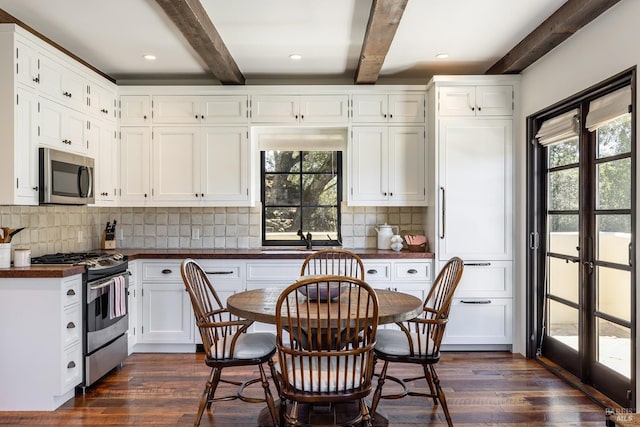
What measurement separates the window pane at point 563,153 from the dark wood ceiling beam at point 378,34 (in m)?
1.59

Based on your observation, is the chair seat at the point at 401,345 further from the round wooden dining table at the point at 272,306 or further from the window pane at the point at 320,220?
the window pane at the point at 320,220

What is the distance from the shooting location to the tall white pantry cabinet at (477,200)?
396cm


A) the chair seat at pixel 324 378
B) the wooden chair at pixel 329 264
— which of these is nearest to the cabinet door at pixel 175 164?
the wooden chair at pixel 329 264

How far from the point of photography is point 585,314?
316cm

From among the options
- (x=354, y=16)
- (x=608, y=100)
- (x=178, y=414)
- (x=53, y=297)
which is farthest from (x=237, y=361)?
(x=608, y=100)

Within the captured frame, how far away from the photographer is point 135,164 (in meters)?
4.28

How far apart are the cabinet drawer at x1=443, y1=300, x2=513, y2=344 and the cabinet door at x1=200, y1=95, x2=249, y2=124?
2.66m

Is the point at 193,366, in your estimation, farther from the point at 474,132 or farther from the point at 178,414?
the point at 474,132

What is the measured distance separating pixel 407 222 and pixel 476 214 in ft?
2.52

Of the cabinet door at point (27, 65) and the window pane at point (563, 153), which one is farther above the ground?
the cabinet door at point (27, 65)

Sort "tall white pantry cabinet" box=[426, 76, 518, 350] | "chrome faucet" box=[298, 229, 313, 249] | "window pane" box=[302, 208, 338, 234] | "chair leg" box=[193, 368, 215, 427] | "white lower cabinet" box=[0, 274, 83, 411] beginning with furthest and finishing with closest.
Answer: "window pane" box=[302, 208, 338, 234], "chrome faucet" box=[298, 229, 313, 249], "tall white pantry cabinet" box=[426, 76, 518, 350], "white lower cabinet" box=[0, 274, 83, 411], "chair leg" box=[193, 368, 215, 427]

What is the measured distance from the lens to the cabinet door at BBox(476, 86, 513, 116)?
13.1 feet

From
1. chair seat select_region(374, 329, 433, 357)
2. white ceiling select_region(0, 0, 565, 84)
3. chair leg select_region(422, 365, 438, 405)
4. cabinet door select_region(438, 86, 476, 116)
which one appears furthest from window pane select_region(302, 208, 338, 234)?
chair leg select_region(422, 365, 438, 405)

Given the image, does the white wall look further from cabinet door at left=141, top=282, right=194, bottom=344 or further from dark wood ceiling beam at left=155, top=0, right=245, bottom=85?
cabinet door at left=141, top=282, right=194, bottom=344
